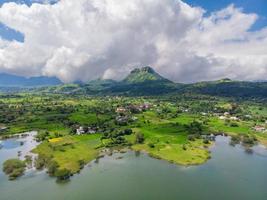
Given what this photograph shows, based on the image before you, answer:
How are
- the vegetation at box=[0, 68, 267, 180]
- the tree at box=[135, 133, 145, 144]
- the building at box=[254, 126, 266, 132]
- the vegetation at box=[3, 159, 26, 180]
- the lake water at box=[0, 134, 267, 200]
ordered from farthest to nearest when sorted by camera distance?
the building at box=[254, 126, 266, 132]
the tree at box=[135, 133, 145, 144]
the vegetation at box=[0, 68, 267, 180]
the vegetation at box=[3, 159, 26, 180]
the lake water at box=[0, 134, 267, 200]

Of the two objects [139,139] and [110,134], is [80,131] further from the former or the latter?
[139,139]

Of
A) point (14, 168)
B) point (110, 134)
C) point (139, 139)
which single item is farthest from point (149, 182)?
point (110, 134)

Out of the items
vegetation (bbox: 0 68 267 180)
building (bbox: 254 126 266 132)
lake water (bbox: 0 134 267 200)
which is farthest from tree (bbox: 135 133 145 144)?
building (bbox: 254 126 266 132)

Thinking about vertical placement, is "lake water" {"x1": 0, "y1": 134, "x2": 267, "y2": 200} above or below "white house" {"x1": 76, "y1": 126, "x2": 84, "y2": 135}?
below

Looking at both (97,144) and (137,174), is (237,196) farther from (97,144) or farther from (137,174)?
(97,144)

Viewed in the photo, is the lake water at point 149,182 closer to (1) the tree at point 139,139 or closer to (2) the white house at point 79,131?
(1) the tree at point 139,139

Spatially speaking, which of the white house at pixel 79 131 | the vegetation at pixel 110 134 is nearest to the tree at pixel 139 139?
the vegetation at pixel 110 134

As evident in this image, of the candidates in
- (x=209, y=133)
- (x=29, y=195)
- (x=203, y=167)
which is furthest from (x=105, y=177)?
(x=209, y=133)

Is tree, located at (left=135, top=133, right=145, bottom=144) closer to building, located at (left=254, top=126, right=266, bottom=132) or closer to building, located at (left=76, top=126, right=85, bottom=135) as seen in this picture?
building, located at (left=76, top=126, right=85, bottom=135)
